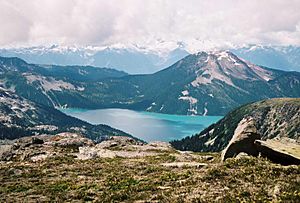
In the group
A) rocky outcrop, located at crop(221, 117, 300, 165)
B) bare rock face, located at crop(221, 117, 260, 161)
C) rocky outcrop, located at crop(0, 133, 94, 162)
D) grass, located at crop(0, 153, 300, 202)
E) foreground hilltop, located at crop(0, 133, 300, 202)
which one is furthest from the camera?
rocky outcrop, located at crop(0, 133, 94, 162)

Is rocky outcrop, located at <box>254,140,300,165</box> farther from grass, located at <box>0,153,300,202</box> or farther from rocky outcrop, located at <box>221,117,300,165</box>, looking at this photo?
grass, located at <box>0,153,300,202</box>

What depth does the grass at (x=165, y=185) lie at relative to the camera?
2342 cm

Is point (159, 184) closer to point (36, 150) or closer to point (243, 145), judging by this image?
point (243, 145)

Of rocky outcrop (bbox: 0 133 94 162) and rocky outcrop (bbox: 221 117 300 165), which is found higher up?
rocky outcrop (bbox: 221 117 300 165)

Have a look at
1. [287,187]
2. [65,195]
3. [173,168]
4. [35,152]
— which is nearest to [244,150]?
[173,168]

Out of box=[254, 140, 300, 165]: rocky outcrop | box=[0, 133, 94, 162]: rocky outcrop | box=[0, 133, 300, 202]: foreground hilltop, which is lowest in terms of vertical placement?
box=[0, 133, 94, 162]: rocky outcrop

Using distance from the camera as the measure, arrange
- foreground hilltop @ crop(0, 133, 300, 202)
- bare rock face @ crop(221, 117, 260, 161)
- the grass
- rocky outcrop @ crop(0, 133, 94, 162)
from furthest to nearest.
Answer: rocky outcrop @ crop(0, 133, 94, 162)
bare rock face @ crop(221, 117, 260, 161)
foreground hilltop @ crop(0, 133, 300, 202)
the grass

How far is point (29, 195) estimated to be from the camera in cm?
2927

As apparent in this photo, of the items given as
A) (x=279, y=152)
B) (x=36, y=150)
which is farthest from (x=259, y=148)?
(x=36, y=150)

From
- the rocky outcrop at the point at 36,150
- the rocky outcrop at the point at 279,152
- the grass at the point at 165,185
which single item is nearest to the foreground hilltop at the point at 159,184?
the grass at the point at 165,185

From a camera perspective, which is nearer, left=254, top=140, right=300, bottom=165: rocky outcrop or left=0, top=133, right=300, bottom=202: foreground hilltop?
left=0, top=133, right=300, bottom=202: foreground hilltop

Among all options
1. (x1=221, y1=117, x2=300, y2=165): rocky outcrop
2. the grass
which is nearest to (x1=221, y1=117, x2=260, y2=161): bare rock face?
(x1=221, y1=117, x2=300, y2=165): rocky outcrop

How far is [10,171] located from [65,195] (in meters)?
16.1

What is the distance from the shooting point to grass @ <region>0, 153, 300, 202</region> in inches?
922
